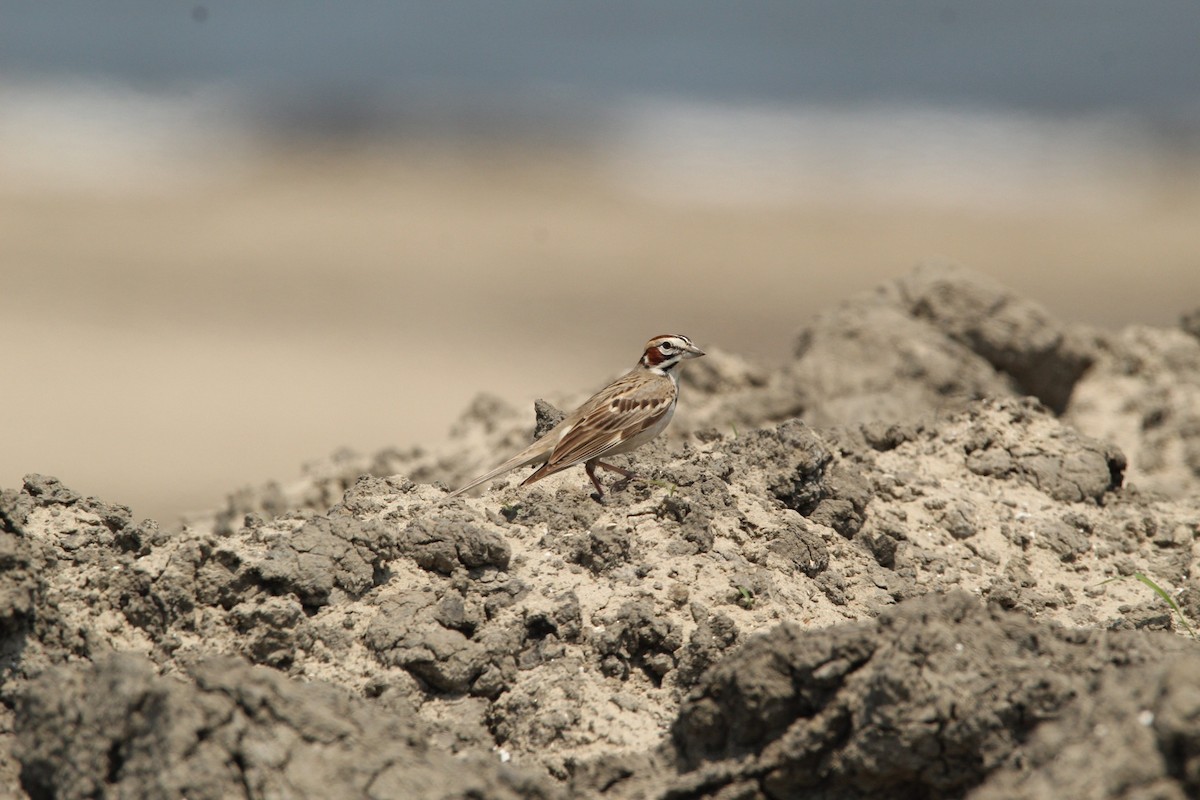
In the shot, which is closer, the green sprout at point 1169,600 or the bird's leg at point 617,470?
the green sprout at point 1169,600

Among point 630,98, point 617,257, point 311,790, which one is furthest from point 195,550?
point 630,98

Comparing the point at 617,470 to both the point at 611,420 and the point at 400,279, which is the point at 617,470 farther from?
the point at 400,279

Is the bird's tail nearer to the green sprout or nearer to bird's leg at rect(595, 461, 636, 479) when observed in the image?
bird's leg at rect(595, 461, 636, 479)

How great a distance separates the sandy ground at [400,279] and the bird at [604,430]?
751 centimetres

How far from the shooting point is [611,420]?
7.11 metres

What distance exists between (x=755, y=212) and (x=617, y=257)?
26.0ft

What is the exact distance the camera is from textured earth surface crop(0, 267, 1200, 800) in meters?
4.10

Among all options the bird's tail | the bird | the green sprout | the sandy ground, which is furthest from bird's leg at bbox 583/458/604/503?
the sandy ground

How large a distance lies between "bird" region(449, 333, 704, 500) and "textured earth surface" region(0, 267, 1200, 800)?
0.13 meters

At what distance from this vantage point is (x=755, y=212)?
1419 inches

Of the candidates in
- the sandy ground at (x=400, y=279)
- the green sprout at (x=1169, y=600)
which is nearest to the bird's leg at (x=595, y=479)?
the green sprout at (x=1169, y=600)

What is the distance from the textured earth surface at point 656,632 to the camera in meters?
4.10

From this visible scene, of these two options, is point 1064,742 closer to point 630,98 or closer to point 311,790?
point 311,790

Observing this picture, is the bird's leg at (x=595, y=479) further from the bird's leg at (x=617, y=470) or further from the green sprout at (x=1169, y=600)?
the green sprout at (x=1169, y=600)
